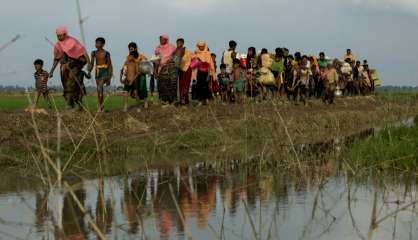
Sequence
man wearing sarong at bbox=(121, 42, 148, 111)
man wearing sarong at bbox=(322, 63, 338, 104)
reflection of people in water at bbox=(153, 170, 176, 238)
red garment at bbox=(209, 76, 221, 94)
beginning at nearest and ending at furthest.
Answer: reflection of people in water at bbox=(153, 170, 176, 238)
man wearing sarong at bbox=(121, 42, 148, 111)
red garment at bbox=(209, 76, 221, 94)
man wearing sarong at bbox=(322, 63, 338, 104)

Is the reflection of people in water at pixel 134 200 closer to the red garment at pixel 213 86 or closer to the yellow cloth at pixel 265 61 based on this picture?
the red garment at pixel 213 86

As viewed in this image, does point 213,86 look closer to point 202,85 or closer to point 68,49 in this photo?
point 202,85

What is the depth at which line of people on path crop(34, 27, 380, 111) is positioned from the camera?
15.5m

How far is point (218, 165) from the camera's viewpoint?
33.9 feet

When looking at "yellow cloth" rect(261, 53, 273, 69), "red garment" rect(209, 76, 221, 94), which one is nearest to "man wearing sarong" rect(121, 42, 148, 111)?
"red garment" rect(209, 76, 221, 94)

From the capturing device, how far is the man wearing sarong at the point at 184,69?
18641mm

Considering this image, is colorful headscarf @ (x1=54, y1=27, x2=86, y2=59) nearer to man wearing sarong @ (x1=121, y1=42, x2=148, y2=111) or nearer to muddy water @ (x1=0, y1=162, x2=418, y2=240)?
man wearing sarong @ (x1=121, y1=42, x2=148, y2=111)

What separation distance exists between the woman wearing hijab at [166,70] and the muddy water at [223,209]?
8.79 meters

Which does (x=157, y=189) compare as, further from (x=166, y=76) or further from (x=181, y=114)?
(x=166, y=76)

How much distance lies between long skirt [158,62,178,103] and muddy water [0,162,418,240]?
8.78m

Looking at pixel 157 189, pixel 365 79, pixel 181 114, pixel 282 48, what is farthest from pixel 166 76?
pixel 365 79

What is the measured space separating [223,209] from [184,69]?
43.2 ft

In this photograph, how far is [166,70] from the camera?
728 inches

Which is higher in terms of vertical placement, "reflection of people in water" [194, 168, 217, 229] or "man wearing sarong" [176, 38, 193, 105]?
"man wearing sarong" [176, 38, 193, 105]
